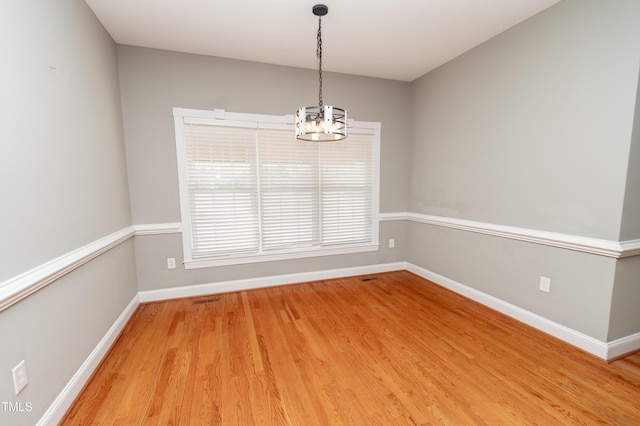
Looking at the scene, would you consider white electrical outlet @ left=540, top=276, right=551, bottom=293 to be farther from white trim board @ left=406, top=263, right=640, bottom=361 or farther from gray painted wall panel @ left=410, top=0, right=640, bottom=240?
gray painted wall panel @ left=410, top=0, right=640, bottom=240

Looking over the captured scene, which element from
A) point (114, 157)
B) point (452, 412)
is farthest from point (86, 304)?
point (452, 412)

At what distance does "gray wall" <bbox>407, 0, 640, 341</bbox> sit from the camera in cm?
192

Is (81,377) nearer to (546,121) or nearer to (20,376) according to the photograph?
(20,376)

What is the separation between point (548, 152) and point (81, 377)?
12.6 feet

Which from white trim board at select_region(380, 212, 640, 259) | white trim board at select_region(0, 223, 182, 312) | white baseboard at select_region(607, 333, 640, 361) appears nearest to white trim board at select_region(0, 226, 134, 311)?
white trim board at select_region(0, 223, 182, 312)

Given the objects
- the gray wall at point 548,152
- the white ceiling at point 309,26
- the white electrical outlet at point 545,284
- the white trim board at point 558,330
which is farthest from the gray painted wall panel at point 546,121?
the white trim board at point 558,330

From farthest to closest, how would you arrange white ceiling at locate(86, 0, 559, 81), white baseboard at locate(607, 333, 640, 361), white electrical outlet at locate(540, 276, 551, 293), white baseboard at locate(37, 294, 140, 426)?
white electrical outlet at locate(540, 276, 551, 293) < white ceiling at locate(86, 0, 559, 81) < white baseboard at locate(607, 333, 640, 361) < white baseboard at locate(37, 294, 140, 426)

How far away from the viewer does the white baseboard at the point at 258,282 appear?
309 centimetres

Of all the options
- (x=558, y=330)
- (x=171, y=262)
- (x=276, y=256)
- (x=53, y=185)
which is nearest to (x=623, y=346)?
(x=558, y=330)

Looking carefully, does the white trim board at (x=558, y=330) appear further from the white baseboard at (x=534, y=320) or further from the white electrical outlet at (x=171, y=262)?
the white electrical outlet at (x=171, y=262)

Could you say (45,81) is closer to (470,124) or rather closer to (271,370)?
(271,370)

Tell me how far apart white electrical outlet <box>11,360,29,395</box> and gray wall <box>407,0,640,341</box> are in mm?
3515

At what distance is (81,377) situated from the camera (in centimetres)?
177

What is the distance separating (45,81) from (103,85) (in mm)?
938
